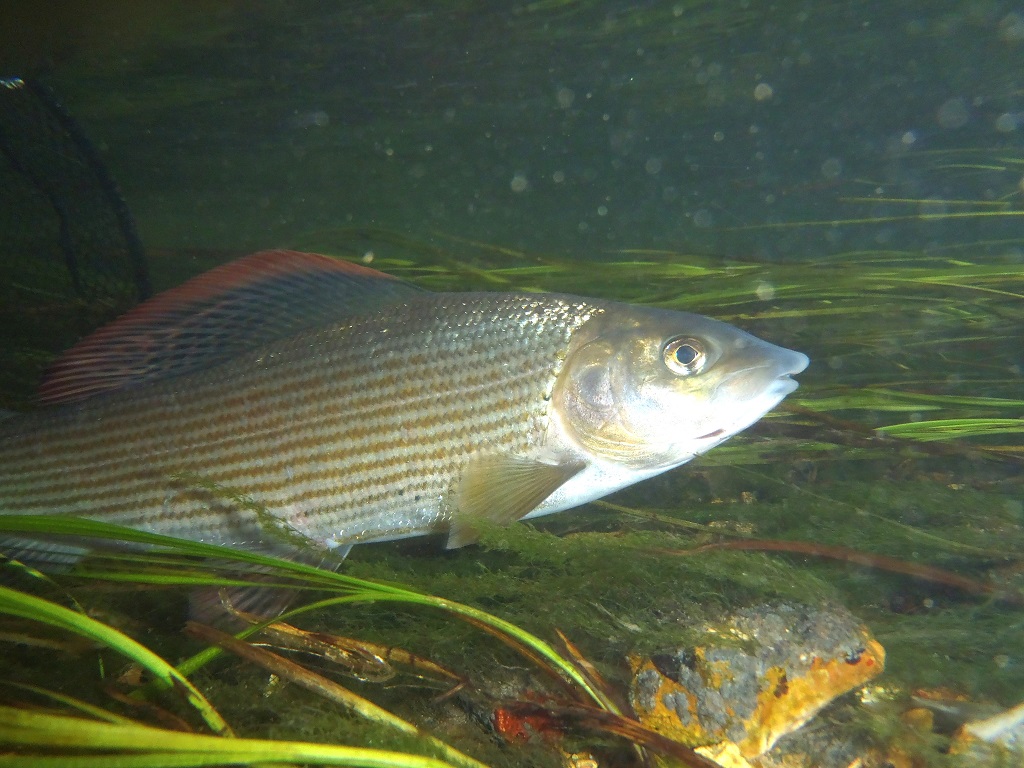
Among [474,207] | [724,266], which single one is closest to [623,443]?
[724,266]

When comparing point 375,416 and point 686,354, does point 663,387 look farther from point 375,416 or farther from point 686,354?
point 375,416

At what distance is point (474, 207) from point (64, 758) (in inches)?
2883

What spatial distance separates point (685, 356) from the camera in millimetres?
2648

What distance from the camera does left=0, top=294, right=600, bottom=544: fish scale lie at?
274 cm

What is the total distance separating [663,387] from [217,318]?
→ 2.26m

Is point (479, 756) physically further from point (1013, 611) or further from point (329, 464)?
point (1013, 611)

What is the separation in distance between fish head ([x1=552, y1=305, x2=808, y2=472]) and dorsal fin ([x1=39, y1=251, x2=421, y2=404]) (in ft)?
3.43

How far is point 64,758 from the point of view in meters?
1.38

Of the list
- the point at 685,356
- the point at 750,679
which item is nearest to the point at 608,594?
the point at 750,679

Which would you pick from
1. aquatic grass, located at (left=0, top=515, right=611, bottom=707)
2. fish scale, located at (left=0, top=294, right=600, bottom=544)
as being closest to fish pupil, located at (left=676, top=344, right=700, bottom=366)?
fish scale, located at (left=0, top=294, right=600, bottom=544)

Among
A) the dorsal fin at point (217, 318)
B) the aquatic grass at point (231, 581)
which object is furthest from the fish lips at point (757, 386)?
the dorsal fin at point (217, 318)

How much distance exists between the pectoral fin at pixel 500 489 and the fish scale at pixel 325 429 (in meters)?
0.08

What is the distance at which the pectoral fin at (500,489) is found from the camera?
2533 mm

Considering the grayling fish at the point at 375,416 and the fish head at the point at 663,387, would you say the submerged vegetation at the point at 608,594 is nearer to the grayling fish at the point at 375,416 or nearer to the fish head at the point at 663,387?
the grayling fish at the point at 375,416
